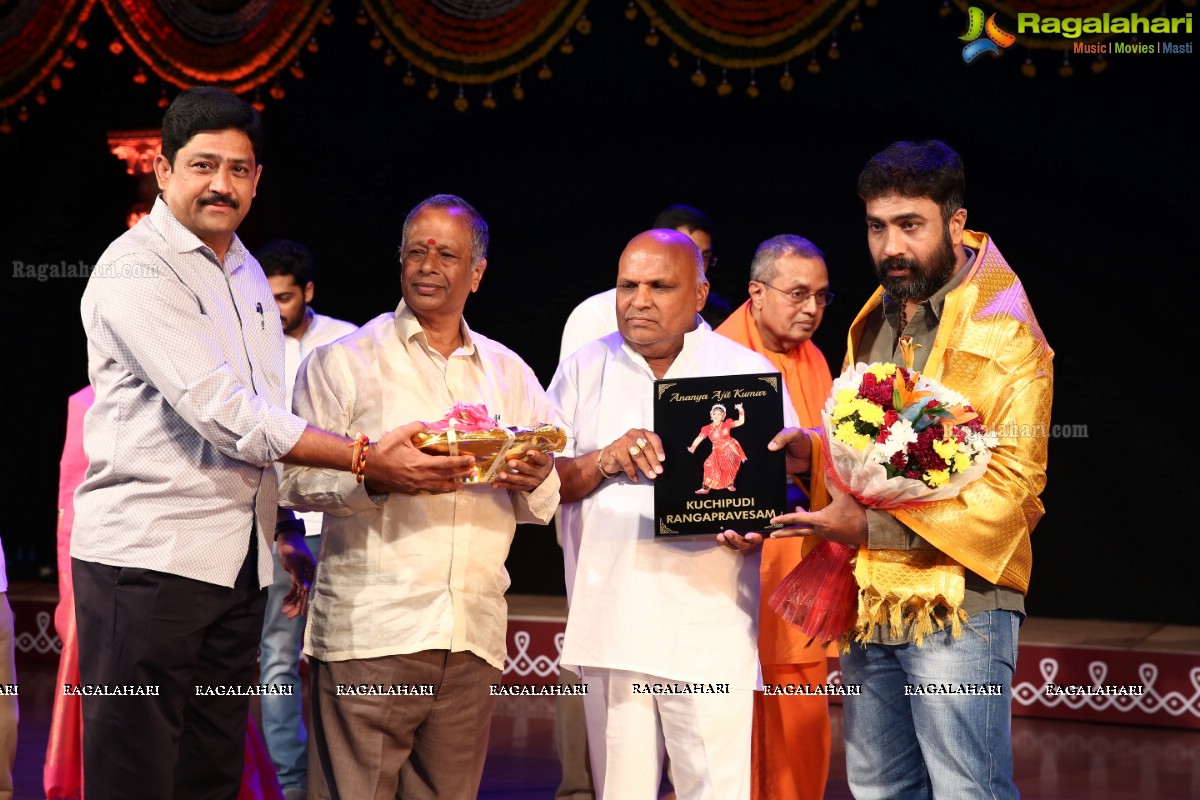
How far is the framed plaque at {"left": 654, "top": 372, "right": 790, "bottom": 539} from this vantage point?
3139 millimetres

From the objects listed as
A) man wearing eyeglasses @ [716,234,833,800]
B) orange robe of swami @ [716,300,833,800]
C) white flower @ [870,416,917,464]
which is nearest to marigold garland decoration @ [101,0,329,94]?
man wearing eyeglasses @ [716,234,833,800]

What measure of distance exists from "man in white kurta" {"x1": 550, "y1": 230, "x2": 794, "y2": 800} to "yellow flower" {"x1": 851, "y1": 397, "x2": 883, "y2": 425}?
1.58ft

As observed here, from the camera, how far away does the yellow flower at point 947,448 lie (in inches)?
109

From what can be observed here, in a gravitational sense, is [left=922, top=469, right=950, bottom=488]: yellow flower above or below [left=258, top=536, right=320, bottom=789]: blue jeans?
above

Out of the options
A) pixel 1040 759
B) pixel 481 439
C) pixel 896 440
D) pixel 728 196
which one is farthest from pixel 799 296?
pixel 728 196

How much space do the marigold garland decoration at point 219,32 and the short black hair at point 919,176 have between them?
15.8ft

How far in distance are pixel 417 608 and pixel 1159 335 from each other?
195 inches

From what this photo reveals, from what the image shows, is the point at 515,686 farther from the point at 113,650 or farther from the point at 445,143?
the point at 113,650

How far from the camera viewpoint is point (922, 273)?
3.05 meters

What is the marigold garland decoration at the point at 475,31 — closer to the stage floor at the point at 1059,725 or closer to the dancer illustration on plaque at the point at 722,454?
the stage floor at the point at 1059,725

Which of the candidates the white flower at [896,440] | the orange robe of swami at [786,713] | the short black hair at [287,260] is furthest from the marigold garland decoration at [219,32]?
the white flower at [896,440]

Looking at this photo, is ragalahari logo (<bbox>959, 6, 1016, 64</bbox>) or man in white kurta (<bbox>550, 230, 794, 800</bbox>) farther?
ragalahari logo (<bbox>959, 6, 1016, 64</bbox>)

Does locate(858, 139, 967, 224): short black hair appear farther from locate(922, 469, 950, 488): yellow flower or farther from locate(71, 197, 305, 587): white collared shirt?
locate(71, 197, 305, 587): white collared shirt

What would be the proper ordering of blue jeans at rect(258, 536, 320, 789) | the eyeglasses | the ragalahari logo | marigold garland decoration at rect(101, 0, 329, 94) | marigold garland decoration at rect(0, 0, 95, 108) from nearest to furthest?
the eyeglasses, blue jeans at rect(258, 536, 320, 789), the ragalahari logo, marigold garland decoration at rect(101, 0, 329, 94), marigold garland decoration at rect(0, 0, 95, 108)
